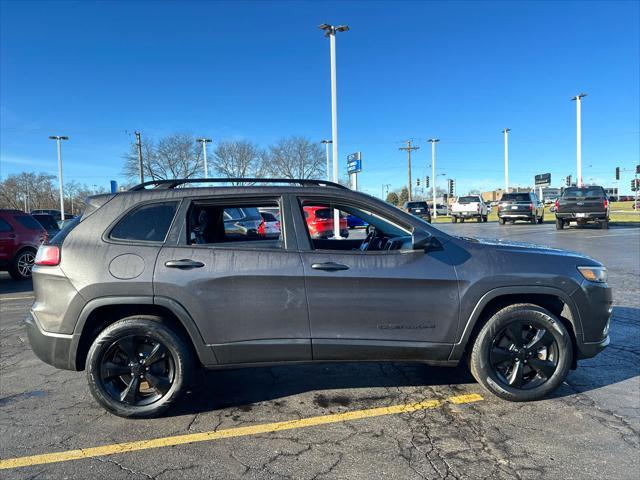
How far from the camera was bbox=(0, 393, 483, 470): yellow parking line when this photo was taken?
9.29 feet

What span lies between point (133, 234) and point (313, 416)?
1.97m

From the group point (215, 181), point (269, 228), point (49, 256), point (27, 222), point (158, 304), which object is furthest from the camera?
point (27, 222)

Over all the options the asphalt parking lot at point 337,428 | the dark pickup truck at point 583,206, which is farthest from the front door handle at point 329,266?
the dark pickup truck at point 583,206

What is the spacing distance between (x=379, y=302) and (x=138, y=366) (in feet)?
6.18

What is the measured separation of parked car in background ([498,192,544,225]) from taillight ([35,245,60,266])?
87.2 feet

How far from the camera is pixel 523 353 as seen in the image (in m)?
3.48

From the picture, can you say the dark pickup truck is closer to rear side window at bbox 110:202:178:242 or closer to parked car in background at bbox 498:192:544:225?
parked car in background at bbox 498:192:544:225

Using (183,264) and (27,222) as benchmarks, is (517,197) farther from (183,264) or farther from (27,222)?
(183,264)

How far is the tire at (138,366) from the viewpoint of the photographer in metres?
3.26

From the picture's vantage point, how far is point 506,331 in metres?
3.48

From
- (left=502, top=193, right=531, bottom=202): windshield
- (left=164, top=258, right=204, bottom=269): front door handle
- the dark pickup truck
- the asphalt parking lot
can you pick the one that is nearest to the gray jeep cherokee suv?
(left=164, top=258, right=204, bottom=269): front door handle

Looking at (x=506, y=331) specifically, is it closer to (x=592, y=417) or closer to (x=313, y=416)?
(x=592, y=417)

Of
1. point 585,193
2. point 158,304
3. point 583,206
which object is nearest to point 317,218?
point 158,304

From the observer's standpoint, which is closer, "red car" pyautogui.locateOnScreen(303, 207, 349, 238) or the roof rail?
the roof rail
